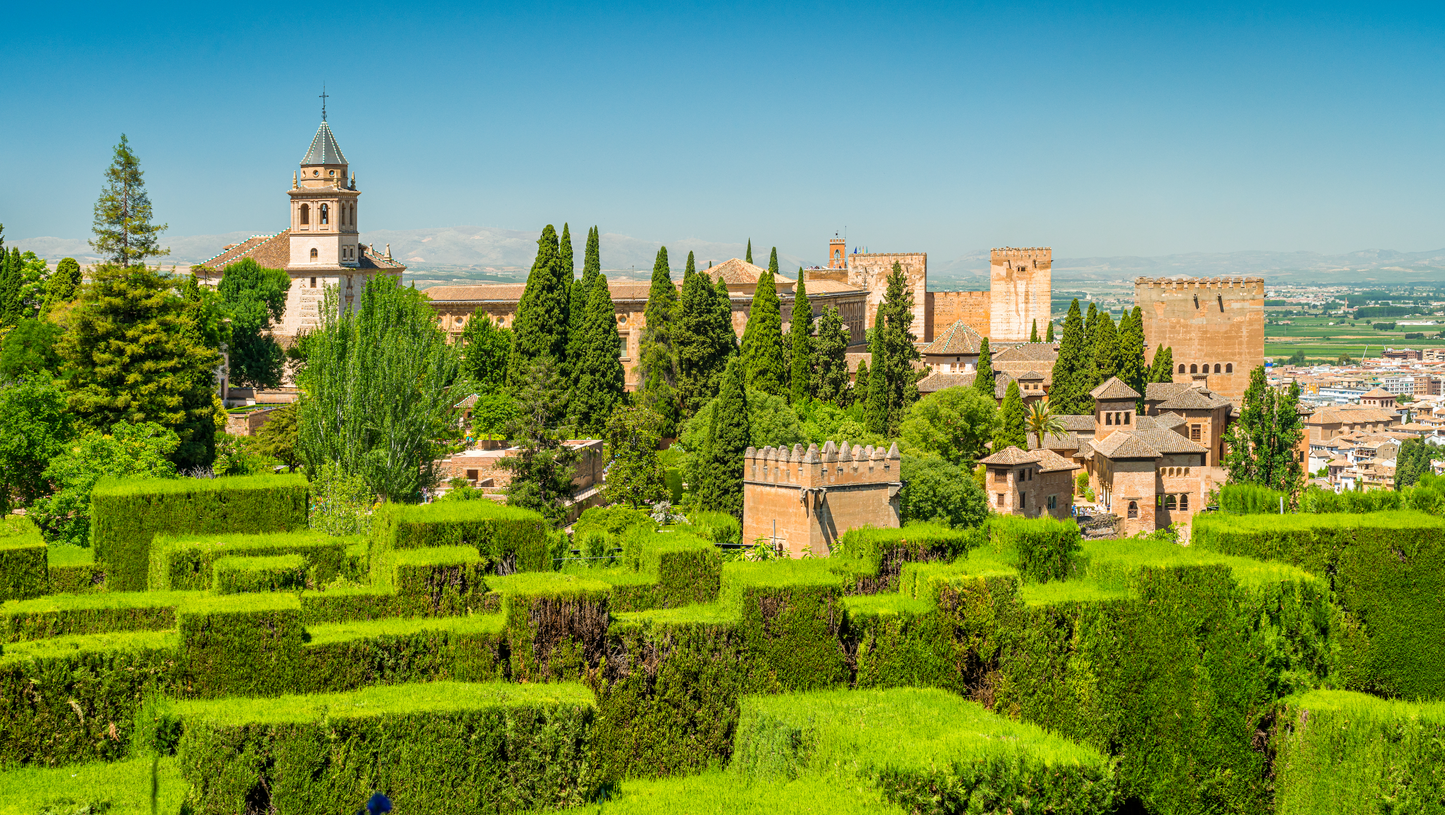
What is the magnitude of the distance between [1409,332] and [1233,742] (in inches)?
8271

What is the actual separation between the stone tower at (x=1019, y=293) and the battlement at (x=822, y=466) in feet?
173

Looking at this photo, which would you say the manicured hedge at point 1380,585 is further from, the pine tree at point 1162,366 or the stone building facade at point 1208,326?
the stone building facade at point 1208,326

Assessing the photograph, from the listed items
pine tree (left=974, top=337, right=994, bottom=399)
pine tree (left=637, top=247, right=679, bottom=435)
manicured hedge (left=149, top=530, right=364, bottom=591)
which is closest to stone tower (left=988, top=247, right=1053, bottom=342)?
pine tree (left=974, top=337, right=994, bottom=399)

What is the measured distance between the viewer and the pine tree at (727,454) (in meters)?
30.8

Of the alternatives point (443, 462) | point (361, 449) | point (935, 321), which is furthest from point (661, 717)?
point (935, 321)

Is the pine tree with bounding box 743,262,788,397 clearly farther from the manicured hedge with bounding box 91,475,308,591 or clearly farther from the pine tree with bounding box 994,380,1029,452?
the manicured hedge with bounding box 91,475,308,591

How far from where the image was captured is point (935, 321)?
77750mm

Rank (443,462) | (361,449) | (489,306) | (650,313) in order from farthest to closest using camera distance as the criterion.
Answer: (489,306), (650,313), (443,462), (361,449)

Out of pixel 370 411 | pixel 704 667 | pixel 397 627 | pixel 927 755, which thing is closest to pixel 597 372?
pixel 370 411

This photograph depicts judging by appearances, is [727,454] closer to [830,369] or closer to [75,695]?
[830,369]

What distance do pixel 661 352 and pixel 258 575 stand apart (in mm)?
32073

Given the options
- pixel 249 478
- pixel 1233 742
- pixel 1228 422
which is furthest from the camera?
pixel 1228 422

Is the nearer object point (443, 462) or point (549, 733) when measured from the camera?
point (549, 733)

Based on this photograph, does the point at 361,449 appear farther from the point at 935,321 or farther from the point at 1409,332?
Answer: the point at 1409,332
